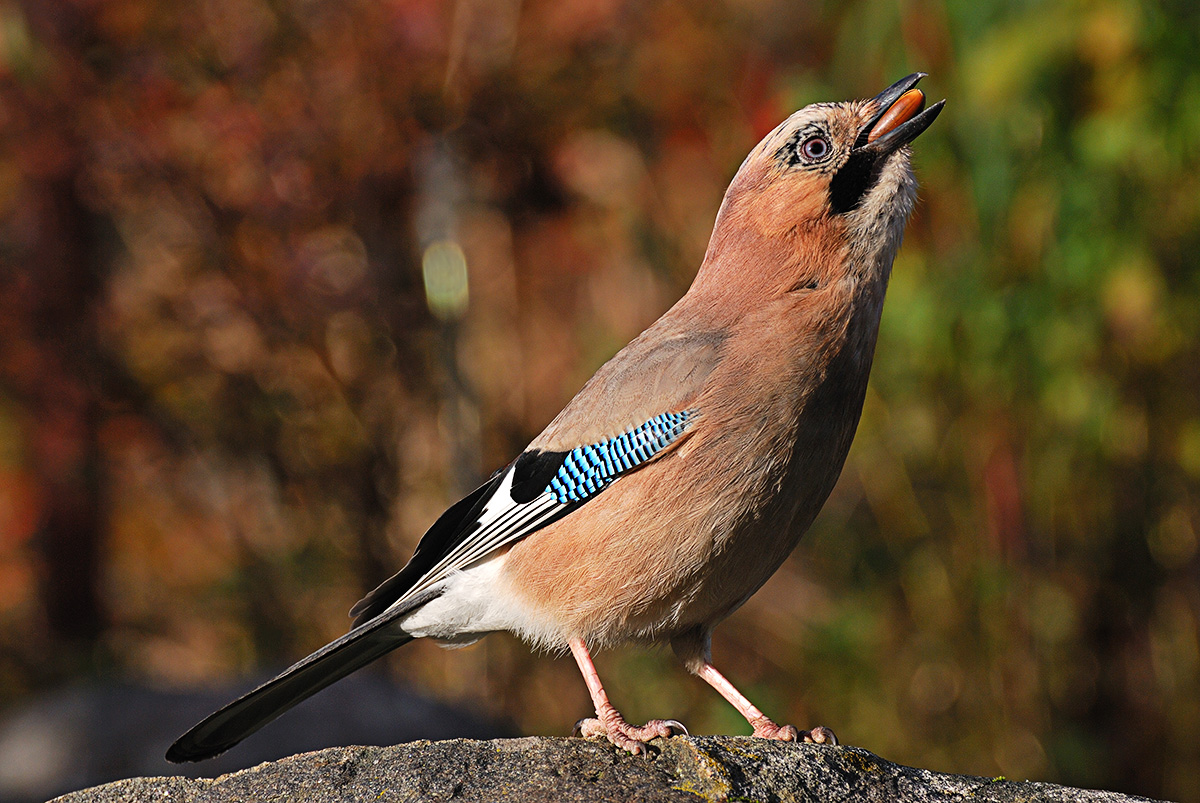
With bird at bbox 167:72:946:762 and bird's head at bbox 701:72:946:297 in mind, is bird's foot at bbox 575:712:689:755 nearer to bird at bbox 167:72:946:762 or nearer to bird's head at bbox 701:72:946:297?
bird at bbox 167:72:946:762

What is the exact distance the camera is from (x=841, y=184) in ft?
11.5

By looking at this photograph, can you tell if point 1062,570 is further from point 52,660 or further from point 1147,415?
point 52,660

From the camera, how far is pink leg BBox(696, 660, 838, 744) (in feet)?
10.8

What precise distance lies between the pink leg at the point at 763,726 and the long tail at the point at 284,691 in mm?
976

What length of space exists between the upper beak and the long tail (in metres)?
2.04

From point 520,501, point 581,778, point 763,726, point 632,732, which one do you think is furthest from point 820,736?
point 520,501

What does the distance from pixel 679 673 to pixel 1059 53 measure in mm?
3834

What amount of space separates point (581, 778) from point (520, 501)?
3.23 feet

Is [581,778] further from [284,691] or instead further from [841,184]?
[841,184]

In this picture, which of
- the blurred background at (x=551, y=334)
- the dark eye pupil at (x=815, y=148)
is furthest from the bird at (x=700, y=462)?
the blurred background at (x=551, y=334)

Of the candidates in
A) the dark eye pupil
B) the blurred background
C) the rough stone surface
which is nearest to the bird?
the dark eye pupil

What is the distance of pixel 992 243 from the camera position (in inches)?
203

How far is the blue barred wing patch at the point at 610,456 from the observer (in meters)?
3.31

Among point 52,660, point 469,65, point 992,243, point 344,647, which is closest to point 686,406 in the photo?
point 344,647
